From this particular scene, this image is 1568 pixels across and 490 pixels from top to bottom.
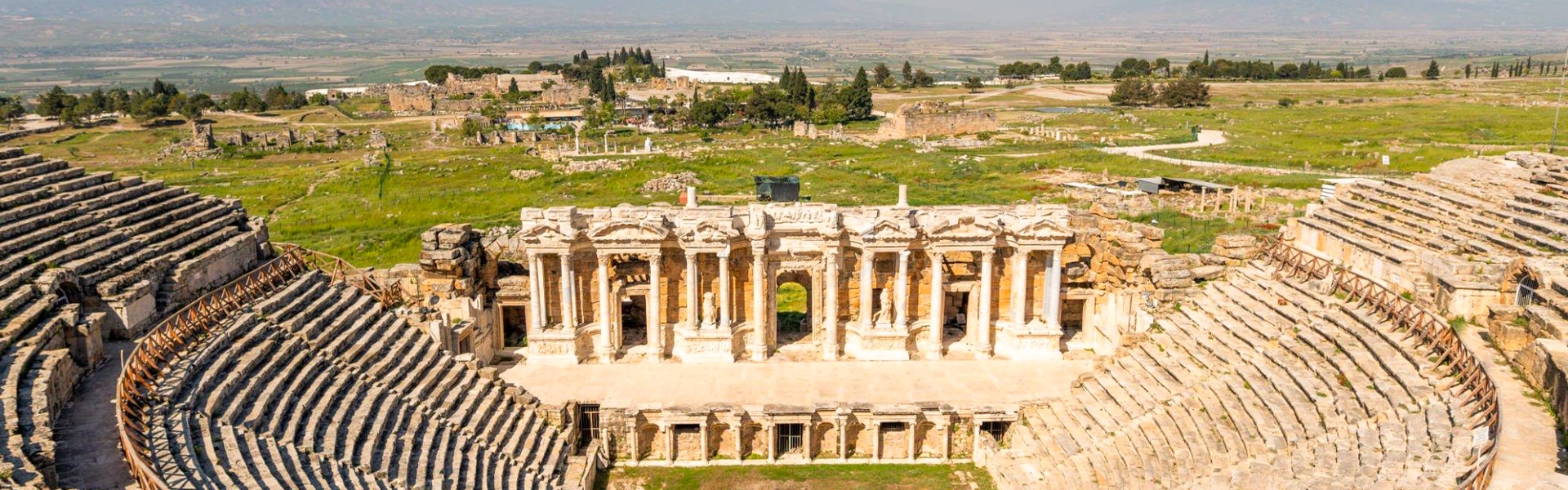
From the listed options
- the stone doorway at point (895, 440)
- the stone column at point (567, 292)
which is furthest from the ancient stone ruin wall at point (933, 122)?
the stone doorway at point (895, 440)

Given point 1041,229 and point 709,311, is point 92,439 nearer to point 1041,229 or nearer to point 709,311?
→ point 709,311

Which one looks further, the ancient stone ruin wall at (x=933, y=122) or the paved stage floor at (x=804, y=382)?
the ancient stone ruin wall at (x=933, y=122)

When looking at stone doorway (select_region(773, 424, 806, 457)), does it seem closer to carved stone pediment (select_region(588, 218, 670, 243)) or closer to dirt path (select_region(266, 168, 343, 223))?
carved stone pediment (select_region(588, 218, 670, 243))

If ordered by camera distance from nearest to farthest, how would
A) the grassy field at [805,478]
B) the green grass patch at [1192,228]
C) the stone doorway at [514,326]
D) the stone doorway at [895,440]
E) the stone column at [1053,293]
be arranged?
the grassy field at [805,478] < the stone doorway at [895,440] < the stone column at [1053,293] < the stone doorway at [514,326] < the green grass patch at [1192,228]

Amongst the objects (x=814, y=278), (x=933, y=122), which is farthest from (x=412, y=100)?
(x=814, y=278)

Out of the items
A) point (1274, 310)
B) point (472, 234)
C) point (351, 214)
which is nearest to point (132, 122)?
point (351, 214)

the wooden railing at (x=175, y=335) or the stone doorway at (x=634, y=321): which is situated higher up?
the wooden railing at (x=175, y=335)

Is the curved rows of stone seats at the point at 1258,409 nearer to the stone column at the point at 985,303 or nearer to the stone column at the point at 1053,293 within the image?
the stone column at the point at 1053,293
